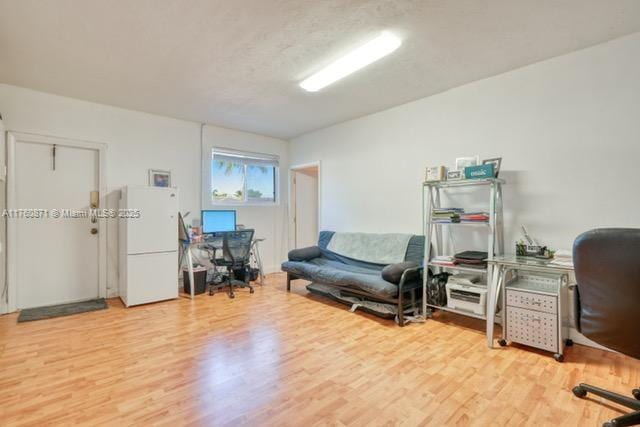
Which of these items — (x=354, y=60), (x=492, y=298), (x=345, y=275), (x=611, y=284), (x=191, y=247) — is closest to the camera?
(x=611, y=284)

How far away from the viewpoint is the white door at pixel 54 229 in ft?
11.7

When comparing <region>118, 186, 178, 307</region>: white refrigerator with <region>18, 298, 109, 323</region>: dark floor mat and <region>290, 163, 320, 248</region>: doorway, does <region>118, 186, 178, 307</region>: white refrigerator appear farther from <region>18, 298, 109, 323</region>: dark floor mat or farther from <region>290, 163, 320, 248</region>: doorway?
<region>290, 163, 320, 248</region>: doorway

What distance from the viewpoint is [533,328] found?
244cm

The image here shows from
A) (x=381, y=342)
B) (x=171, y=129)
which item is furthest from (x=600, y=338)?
(x=171, y=129)

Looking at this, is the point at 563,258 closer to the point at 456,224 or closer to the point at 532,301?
the point at 532,301

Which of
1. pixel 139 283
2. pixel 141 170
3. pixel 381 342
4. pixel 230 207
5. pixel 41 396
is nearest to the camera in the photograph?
pixel 41 396

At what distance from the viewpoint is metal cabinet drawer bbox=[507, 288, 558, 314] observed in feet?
7.71

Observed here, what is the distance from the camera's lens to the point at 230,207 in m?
5.18

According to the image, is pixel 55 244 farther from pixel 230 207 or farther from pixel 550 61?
pixel 550 61

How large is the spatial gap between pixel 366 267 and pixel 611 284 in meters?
2.64

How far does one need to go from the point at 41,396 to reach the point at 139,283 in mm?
1917

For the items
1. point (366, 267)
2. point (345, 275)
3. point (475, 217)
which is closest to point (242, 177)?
point (366, 267)

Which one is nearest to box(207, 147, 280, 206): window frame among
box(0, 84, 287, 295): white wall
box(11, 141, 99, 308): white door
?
box(0, 84, 287, 295): white wall

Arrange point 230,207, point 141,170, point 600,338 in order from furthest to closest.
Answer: point 230,207 → point 141,170 → point 600,338
